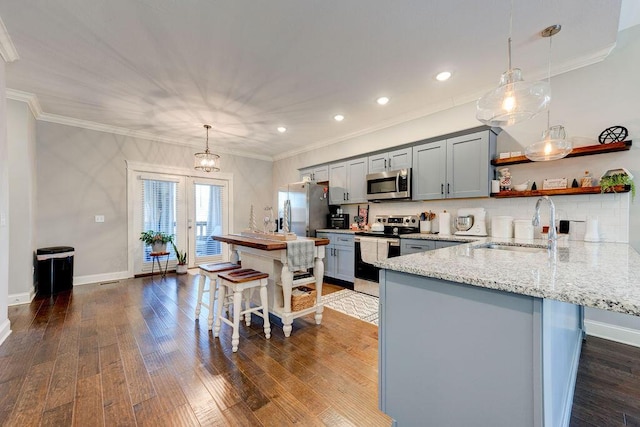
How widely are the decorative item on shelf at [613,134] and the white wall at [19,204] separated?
6.60 metres

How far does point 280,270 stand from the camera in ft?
9.02

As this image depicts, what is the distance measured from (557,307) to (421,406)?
74cm

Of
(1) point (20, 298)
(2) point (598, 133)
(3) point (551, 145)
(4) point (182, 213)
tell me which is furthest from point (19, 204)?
(2) point (598, 133)

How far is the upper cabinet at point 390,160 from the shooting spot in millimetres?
3885

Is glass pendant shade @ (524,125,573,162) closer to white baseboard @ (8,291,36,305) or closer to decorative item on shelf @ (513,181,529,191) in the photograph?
decorative item on shelf @ (513,181,529,191)

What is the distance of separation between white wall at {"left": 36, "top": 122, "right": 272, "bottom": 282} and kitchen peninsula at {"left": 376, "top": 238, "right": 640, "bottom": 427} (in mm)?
5147

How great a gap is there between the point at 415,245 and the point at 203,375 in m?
2.65

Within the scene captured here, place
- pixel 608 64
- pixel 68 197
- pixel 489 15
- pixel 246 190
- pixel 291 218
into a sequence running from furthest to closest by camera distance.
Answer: pixel 246 190 < pixel 291 218 < pixel 68 197 < pixel 608 64 < pixel 489 15

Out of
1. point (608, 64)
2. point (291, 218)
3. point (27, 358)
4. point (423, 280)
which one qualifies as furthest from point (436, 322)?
point (291, 218)

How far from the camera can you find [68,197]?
4266 millimetres

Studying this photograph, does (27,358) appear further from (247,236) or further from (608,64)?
(608,64)

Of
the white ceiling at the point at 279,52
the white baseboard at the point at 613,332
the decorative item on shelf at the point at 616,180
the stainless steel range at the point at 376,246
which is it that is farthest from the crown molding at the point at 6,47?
the white baseboard at the point at 613,332

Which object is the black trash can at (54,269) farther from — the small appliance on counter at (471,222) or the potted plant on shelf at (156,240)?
the small appliance on counter at (471,222)

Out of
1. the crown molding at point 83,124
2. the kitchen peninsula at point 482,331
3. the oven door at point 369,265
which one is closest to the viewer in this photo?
the kitchen peninsula at point 482,331
